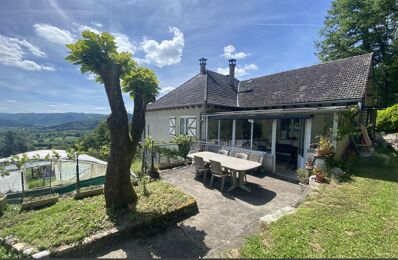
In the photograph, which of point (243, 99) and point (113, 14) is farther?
point (243, 99)

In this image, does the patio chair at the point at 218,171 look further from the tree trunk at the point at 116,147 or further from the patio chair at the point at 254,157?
the tree trunk at the point at 116,147

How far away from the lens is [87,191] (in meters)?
4.99

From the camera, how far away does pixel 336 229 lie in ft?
10.5

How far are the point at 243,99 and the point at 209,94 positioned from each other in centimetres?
296

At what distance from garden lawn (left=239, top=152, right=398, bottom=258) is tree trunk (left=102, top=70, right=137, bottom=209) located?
2.66 m

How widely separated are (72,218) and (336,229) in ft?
16.1

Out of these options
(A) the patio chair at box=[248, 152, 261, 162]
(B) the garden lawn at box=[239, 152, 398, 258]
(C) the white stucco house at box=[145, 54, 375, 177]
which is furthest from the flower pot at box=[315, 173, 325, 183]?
(A) the patio chair at box=[248, 152, 261, 162]

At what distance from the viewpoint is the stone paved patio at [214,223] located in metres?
3.05

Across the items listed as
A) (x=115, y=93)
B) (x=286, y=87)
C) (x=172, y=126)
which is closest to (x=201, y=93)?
(x=172, y=126)

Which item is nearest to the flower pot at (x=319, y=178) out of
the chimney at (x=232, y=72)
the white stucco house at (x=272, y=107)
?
the white stucco house at (x=272, y=107)

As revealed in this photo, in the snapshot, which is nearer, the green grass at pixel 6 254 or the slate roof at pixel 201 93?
the green grass at pixel 6 254

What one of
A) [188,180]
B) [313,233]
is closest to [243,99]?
[188,180]

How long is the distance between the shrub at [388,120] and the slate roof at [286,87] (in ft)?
24.3

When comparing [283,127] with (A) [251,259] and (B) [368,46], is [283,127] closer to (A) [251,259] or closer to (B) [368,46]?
(A) [251,259]
